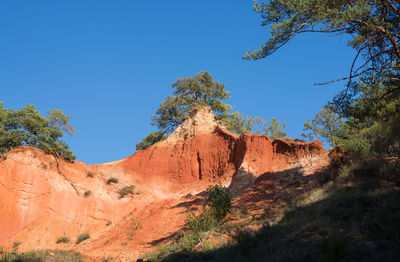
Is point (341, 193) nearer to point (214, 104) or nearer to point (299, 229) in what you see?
point (299, 229)

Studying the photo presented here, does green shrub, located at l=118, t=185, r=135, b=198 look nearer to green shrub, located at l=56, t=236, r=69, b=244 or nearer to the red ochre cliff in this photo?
the red ochre cliff

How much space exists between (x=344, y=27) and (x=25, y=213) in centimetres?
2185

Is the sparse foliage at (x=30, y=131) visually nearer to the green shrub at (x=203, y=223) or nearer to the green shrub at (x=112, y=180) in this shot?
the green shrub at (x=112, y=180)

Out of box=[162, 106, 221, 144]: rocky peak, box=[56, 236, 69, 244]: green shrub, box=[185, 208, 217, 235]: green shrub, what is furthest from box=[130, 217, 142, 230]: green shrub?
box=[162, 106, 221, 144]: rocky peak

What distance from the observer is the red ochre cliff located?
1894cm

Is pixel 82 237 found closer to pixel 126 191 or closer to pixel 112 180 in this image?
pixel 126 191

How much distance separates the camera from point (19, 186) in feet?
78.3

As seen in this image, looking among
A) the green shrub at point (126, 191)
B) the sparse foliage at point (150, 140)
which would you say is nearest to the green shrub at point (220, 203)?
the green shrub at point (126, 191)

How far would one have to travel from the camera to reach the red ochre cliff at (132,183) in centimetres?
1894

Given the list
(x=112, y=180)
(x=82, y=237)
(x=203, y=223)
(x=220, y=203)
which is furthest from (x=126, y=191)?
(x=203, y=223)

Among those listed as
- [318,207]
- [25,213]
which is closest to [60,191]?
[25,213]

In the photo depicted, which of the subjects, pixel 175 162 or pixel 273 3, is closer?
pixel 273 3

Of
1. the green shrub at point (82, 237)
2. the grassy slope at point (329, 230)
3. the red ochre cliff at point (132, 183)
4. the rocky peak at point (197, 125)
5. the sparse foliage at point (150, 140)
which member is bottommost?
the grassy slope at point (329, 230)

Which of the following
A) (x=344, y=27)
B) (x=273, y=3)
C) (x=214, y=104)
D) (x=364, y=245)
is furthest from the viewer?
(x=214, y=104)
